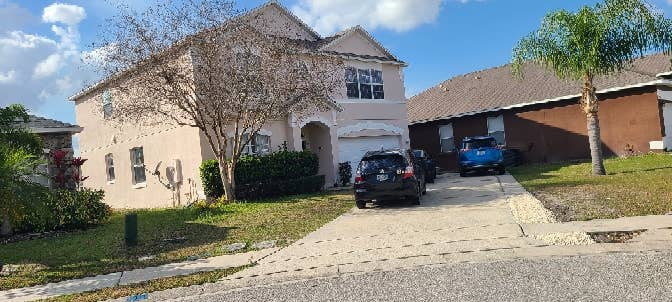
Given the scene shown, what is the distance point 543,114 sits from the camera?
27.0 m

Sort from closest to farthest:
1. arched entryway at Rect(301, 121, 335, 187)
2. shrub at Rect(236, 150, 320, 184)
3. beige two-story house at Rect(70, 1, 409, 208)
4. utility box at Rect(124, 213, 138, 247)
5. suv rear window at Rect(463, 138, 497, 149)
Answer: utility box at Rect(124, 213, 138, 247), shrub at Rect(236, 150, 320, 184), beige two-story house at Rect(70, 1, 409, 208), arched entryway at Rect(301, 121, 335, 187), suv rear window at Rect(463, 138, 497, 149)

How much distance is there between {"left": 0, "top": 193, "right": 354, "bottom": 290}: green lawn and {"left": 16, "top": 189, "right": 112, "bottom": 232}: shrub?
0.42 metres

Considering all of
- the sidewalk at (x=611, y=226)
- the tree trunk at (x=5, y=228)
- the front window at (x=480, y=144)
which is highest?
the front window at (x=480, y=144)

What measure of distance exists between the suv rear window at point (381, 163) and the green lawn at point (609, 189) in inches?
140

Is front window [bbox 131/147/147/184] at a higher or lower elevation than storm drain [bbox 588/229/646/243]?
higher

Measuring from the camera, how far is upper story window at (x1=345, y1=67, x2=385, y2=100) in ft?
76.6

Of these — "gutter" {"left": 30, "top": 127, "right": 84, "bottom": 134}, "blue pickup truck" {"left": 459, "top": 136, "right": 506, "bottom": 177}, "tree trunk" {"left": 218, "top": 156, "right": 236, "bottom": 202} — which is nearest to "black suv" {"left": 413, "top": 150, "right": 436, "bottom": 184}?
"blue pickup truck" {"left": 459, "top": 136, "right": 506, "bottom": 177}

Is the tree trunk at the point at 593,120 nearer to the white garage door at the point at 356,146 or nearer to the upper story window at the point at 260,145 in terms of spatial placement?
the white garage door at the point at 356,146

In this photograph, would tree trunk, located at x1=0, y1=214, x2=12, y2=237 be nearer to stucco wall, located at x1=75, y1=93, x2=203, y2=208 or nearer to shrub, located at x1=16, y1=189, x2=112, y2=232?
shrub, located at x1=16, y1=189, x2=112, y2=232

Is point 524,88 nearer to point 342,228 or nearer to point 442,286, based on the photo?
point 342,228

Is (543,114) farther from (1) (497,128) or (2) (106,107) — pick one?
(2) (106,107)

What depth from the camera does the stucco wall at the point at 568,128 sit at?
23906 millimetres

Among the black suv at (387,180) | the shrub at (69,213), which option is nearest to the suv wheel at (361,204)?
the black suv at (387,180)

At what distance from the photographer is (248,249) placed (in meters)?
10.0
